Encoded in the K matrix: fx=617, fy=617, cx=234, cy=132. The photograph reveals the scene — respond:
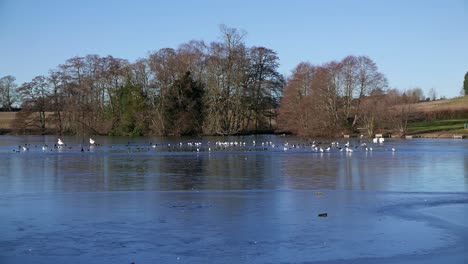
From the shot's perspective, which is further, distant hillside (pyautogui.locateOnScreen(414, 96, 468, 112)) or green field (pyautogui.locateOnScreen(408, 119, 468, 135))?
distant hillside (pyautogui.locateOnScreen(414, 96, 468, 112))

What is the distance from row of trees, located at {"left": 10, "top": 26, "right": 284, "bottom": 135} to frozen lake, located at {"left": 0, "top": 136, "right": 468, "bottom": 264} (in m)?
48.8

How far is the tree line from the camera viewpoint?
63.5 metres

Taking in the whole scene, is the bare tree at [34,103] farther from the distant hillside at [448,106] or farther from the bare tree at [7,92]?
the distant hillside at [448,106]

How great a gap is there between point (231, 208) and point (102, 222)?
3029mm

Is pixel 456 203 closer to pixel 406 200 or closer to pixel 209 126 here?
pixel 406 200

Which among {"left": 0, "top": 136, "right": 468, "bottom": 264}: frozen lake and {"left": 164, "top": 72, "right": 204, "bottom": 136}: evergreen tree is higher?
{"left": 164, "top": 72, "right": 204, "bottom": 136}: evergreen tree

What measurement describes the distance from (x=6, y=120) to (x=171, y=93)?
96.4 feet

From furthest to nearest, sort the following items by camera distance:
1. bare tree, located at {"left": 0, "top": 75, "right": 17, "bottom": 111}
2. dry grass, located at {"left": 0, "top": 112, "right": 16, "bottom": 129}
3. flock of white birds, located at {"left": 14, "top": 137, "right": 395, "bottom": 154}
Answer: bare tree, located at {"left": 0, "top": 75, "right": 17, "bottom": 111}, dry grass, located at {"left": 0, "top": 112, "right": 16, "bottom": 129}, flock of white birds, located at {"left": 14, "top": 137, "right": 395, "bottom": 154}

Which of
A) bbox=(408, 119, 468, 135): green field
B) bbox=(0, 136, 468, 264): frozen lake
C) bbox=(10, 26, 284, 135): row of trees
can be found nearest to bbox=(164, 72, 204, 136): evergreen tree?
bbox=(10, 26, 284, 135): row of trees

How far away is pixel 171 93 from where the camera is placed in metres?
71.1

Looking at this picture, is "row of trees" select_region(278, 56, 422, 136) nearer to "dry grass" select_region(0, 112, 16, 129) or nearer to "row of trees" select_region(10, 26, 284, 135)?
"row of trees" select_region(10, 26, 284, 135)

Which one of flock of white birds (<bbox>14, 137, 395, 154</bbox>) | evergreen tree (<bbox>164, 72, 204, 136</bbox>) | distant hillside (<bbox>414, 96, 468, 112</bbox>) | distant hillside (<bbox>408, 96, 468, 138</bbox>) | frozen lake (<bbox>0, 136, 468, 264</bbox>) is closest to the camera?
frozen lake (<bbox>0, 136, 468, 264</bbox>)

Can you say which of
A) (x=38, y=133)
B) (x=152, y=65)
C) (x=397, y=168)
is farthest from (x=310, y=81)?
(x=397, y=168)

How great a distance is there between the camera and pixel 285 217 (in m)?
12.5
